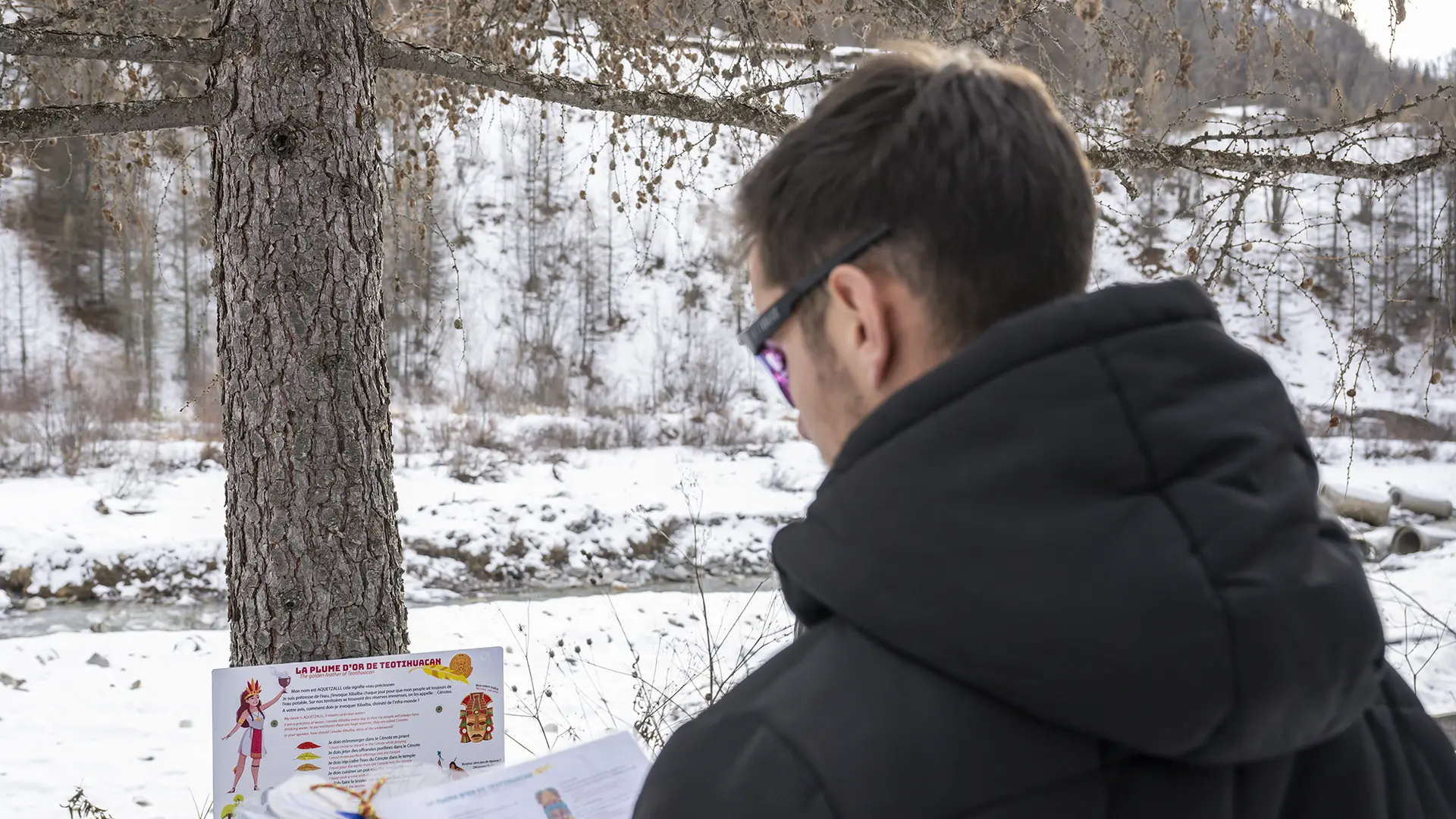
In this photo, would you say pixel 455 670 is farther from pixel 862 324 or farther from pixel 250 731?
pixel 862 324

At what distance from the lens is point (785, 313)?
0.91 metres

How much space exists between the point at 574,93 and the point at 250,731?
1.79 m

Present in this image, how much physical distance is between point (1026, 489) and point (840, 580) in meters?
0.15

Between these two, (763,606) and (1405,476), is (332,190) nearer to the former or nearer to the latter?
(763,606)

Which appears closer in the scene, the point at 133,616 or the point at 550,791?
the point at 550,791

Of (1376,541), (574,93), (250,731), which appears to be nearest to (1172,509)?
(250,731)

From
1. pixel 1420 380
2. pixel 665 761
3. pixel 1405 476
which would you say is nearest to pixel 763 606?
pixel 665 761

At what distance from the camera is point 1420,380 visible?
2262cm

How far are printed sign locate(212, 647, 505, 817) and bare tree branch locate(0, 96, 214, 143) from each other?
4.32ft

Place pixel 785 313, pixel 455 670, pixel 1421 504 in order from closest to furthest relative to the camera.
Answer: pixel 785 313
pixel 455 670
pixel 1421 504

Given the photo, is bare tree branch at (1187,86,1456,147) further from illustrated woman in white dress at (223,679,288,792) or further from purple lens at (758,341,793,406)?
illustrated woman in white dress at (223,679,288,792)

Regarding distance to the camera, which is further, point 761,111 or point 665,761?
point 761,111

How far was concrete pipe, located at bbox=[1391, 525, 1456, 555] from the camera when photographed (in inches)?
410

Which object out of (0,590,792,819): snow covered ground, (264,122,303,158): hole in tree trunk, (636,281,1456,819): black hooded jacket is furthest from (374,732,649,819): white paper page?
(0,590,792,819): snow covered ground
